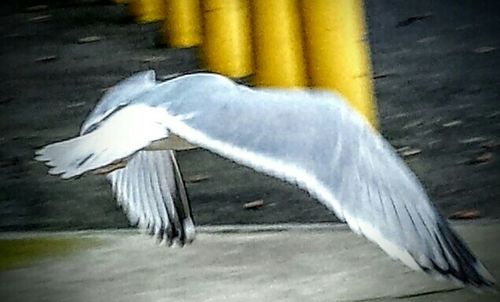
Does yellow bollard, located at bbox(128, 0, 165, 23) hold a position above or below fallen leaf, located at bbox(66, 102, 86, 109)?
above

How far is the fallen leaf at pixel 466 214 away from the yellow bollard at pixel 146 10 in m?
0.67

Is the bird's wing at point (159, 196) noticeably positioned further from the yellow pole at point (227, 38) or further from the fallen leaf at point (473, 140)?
the fallen leaf at point (473, 140)

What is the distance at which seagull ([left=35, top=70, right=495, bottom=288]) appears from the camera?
2039 mm

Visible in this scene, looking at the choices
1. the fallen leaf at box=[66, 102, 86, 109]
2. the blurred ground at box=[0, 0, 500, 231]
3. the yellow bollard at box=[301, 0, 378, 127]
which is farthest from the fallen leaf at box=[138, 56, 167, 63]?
the yellow bollard at box=[301, 0, 378, 127]

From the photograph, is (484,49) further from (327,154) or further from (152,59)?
(152,59)

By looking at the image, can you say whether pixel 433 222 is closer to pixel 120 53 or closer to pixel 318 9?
pixel 318 9

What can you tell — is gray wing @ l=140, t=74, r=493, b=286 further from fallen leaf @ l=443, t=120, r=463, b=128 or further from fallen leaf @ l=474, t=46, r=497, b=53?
fallen leaf @ l=474, t=46, r=497, b=53

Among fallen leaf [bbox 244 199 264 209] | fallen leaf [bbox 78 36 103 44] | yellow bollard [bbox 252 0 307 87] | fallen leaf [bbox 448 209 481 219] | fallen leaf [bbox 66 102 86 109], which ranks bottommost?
fallen leaf [bbox 448 209 481 219]

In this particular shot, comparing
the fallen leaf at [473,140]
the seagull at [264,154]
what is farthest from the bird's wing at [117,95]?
the fallen leaf at [473,140]

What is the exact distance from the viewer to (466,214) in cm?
208

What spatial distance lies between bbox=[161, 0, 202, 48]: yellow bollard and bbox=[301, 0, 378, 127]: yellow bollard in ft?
0.68

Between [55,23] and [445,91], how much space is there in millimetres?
741

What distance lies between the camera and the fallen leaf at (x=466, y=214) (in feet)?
6.80

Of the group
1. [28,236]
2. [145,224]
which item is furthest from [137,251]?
[28,236]
